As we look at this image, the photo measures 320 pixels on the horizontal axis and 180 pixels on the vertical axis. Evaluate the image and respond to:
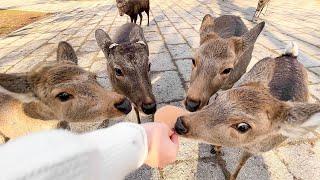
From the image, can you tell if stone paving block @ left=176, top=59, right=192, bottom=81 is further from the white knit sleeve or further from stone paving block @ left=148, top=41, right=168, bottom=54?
the white knit sleeve

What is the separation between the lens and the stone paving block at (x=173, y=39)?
9806 millimetres

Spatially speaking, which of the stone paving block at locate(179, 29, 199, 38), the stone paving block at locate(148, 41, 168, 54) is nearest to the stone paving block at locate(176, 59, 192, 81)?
the stone paving block at locate(148, 41, 168, 54)

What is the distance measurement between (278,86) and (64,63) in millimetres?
2829

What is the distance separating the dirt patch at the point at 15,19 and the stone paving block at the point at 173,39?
7164 mm

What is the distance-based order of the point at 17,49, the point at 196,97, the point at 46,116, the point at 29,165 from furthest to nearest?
the point at 17,49, the point at 196,97, the point at 46,116, the point at 29,165

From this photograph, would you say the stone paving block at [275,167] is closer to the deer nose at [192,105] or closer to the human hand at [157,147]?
the deer nose at [192,105]

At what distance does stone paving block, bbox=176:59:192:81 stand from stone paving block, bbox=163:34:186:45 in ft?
6.05

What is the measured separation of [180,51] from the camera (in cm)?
886

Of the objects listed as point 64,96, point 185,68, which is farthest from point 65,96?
point 185,68

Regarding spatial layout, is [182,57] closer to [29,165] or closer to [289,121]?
[289,121]

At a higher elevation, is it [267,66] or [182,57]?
[267,66]

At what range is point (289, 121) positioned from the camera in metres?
3.08

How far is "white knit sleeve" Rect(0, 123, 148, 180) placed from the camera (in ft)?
3.55

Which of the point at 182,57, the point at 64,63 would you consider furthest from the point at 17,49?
the point at 64,63
